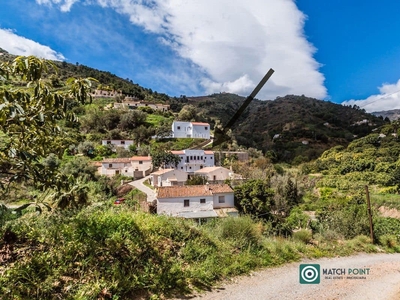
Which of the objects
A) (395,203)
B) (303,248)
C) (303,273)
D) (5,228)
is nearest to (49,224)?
(5,228)

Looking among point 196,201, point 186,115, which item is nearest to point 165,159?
point 196,201

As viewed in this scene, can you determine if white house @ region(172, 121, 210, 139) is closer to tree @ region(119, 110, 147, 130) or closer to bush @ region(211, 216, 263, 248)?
tree @ region(119, 110, 147, 130)

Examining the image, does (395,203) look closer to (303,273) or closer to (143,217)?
(303,273)

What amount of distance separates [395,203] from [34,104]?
34121 mm

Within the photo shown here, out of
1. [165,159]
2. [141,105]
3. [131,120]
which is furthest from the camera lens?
[141,105]

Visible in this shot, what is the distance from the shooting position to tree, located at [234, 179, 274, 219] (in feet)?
75.1

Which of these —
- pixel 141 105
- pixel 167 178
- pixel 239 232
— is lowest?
pixel 239 232

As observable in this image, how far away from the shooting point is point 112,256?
428 centimetres

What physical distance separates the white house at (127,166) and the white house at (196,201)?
16.9 m

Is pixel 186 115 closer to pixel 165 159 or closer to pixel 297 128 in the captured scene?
pixel 165 159

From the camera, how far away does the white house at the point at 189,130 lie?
187 feet

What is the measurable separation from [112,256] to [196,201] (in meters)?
19.7

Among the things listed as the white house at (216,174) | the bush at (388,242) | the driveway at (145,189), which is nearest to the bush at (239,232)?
the bush at (388,242)

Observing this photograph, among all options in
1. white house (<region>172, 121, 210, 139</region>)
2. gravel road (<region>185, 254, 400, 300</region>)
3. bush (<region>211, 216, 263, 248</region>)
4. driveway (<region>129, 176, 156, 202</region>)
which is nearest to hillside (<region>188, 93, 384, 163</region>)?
white house (<region>172, 121, 210, 139</region>)
